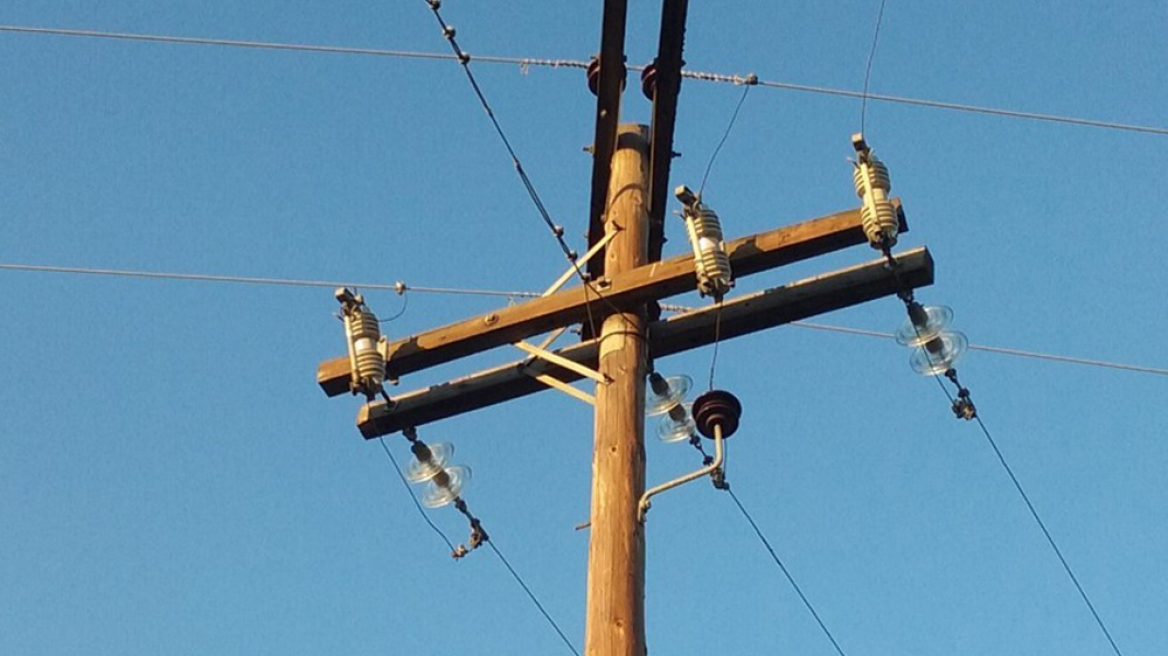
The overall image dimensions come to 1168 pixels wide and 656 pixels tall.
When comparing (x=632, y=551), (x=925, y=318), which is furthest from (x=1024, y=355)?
(x=632, y=551)

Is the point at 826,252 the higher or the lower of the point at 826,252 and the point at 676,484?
the higher

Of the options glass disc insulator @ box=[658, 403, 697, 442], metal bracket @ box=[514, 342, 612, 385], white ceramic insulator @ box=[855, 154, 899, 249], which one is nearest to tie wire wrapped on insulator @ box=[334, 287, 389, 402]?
metal bracket @ box=[514, 342, 612, 385]

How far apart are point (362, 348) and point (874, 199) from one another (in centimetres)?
247

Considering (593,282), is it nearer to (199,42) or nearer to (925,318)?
(925,318)

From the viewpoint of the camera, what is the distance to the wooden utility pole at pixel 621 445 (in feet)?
23.9

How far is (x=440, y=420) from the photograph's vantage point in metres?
9.09

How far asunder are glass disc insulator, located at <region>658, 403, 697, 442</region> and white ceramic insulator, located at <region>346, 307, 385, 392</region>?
1.36 metres

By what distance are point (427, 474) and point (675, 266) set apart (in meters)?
1.69

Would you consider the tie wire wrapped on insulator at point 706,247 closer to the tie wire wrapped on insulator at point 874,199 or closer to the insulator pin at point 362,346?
the tie wire wrapped on insulator at point 874,199

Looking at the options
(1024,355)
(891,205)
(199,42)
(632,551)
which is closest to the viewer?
(632,551)

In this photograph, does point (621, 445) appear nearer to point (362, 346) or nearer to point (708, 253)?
point (708, 253)

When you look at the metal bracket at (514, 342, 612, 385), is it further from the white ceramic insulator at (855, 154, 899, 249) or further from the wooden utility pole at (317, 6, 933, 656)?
the white ceramic insulator at (855, 154, 899, 249)

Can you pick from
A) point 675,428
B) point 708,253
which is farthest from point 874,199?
point 675,428

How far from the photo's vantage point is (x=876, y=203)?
8.37m
